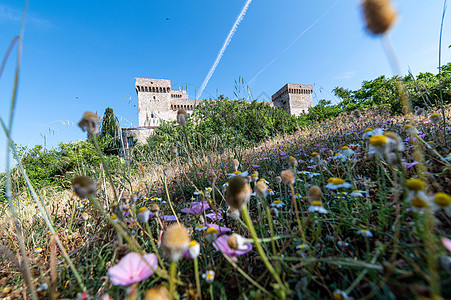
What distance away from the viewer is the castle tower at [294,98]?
26906mm

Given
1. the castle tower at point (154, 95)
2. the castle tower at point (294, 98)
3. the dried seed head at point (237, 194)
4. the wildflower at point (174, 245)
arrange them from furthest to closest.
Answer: the castle tower at point (294, 98) < the castle tower at point (154, 95) < the dried seed head at point (237, 194) < the wildflower at point (174, 245)

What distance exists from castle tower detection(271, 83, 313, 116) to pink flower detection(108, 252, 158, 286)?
28.1m

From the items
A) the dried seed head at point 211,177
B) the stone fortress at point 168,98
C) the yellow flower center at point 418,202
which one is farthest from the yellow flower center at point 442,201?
the stone fortress at point 168,98

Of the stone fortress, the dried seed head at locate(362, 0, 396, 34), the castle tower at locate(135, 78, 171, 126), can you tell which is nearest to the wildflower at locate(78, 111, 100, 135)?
the dried seed head at locate(362, 0, 396, 34)

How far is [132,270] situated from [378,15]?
1046 mm

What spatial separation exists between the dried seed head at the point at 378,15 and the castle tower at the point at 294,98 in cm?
2764

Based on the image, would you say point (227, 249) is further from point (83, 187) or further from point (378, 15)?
point (378, 15)

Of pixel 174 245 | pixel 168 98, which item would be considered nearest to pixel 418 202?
pixel 174 245

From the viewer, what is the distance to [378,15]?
0.54 meters

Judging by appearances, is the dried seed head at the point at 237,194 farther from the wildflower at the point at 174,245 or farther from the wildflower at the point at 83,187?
the wildflower at the point at 83,187

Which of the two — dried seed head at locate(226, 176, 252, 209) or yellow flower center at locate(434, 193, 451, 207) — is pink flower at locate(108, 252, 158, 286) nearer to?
dried seed head at locate(226, 176, 252, 209)

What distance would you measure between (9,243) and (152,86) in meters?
26.5

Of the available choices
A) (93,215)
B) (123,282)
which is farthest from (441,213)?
(93,215)

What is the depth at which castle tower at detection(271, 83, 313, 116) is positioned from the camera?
26.9 meters
